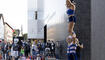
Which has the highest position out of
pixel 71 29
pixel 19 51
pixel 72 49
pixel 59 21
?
→ pixel 59 21

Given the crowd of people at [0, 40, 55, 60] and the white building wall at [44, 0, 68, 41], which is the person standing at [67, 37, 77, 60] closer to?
the white building wall at [44, 0, 68, 41]

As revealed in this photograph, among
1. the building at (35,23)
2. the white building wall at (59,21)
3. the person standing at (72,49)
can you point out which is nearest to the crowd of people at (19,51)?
the white building wall at (59,21)

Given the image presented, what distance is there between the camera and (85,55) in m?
8.86

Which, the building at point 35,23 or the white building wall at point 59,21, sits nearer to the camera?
the white building wall at point 59,21

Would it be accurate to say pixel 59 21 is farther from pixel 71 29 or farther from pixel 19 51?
pixel 71 29

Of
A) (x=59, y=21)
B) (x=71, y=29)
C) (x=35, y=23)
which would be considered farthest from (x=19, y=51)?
(x=35, y=23)

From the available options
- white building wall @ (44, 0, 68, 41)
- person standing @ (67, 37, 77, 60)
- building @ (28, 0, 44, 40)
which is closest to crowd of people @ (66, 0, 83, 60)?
person standing @ (67, 37, 77, 60)

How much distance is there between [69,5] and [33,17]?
168ft

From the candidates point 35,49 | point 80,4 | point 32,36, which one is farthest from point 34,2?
point 80,4

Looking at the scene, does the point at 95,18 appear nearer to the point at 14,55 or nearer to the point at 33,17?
the point at 14,55

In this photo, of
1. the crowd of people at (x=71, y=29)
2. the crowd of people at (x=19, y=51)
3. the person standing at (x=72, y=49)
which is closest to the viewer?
the crowd of people at (x=71, y=29)

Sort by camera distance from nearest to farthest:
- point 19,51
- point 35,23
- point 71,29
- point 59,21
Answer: point 71,29 → point 19,51 → point 59,21 → point 35,23

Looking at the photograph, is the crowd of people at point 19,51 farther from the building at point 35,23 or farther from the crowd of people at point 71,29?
the building at point 35,23

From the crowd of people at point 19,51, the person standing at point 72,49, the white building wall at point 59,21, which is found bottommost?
the crowd of people at point 19,51
